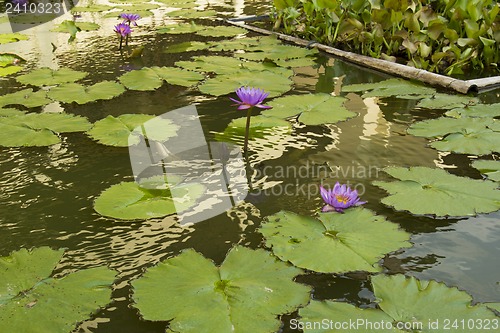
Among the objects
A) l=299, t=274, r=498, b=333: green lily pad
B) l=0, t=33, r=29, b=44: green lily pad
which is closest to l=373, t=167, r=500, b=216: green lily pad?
l=299, t=274, r=498, b=333: green lily pad

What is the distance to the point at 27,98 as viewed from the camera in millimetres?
2902

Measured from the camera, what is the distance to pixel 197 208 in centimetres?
181

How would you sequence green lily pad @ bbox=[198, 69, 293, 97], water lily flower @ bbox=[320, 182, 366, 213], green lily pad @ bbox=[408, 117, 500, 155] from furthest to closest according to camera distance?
green lily pad @ bbox=[198, 69, 293, 97]
green lily pad @ bbox=[408, 117, 500, 155]
water lily flower @ bbox=[320, 182, 366, 213]

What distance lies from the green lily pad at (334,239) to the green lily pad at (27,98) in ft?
5.74

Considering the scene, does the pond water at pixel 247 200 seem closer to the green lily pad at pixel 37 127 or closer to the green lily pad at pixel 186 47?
the green lily pad at pixel 37 127

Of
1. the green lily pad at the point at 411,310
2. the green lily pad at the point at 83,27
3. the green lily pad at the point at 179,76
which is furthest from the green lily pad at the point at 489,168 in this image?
the green lily pad at the point at 83,27

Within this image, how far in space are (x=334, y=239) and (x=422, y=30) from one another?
88.9 inches

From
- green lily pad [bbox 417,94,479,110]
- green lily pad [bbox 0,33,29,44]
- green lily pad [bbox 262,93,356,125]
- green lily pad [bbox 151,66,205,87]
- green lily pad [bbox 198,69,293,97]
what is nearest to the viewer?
green lily pad [bbox 262,93,356,125]

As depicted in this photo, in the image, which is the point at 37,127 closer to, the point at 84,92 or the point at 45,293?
the point at 84,92

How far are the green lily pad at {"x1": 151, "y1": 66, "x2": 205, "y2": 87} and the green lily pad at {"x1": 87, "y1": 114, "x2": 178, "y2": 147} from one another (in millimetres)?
634

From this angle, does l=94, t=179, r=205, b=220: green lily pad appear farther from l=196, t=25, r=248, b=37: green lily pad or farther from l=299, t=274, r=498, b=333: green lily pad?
l=196, t=25, r=248, b=37: green lily pad

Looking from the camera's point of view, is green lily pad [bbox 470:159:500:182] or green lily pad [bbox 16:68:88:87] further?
green lily pad [bbox 16:68:88:87]

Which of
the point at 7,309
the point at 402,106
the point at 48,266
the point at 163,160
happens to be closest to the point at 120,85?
the point at 163,160

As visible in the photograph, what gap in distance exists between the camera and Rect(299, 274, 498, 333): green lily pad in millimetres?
1188
